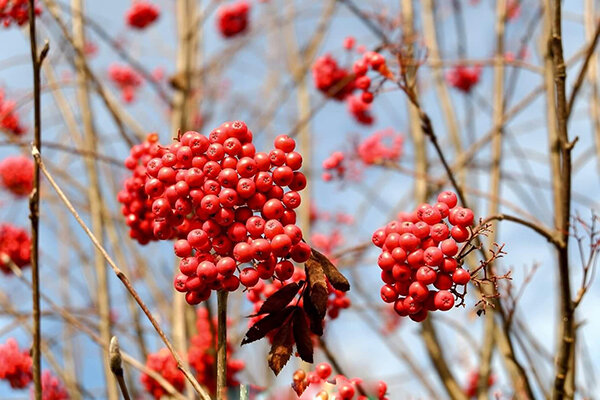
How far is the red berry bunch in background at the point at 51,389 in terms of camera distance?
A: 2639 mm

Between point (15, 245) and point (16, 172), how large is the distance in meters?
0.91

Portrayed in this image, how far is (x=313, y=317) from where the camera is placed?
1004mm

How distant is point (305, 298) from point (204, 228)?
21cm

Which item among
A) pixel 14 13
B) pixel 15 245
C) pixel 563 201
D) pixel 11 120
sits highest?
pixel 11 120

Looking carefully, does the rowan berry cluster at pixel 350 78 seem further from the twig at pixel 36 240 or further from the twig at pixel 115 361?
the twig at pixel 115 361

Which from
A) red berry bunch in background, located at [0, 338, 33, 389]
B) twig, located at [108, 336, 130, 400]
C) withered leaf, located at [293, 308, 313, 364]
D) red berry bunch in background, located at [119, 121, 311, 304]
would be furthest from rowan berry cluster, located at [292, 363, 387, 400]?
red berry bunch in background, located at [0, 338, 33, 389]

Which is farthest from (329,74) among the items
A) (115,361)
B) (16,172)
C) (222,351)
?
(115,361)

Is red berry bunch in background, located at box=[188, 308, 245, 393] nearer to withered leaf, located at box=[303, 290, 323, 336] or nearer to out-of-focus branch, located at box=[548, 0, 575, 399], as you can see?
out-of-focus branch, located at box=[548, 0, 575, 399]

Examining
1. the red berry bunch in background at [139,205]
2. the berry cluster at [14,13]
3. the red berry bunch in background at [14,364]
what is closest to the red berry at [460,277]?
the red berry bunch in background at [139,205]

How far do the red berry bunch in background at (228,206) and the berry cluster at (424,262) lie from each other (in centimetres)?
16

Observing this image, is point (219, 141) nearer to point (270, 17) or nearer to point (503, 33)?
point (503, 33)

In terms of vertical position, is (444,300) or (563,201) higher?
(563,201)

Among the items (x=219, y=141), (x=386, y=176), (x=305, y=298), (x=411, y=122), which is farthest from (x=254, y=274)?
(x=386, y=176)

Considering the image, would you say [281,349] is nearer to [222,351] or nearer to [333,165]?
[222,351]
